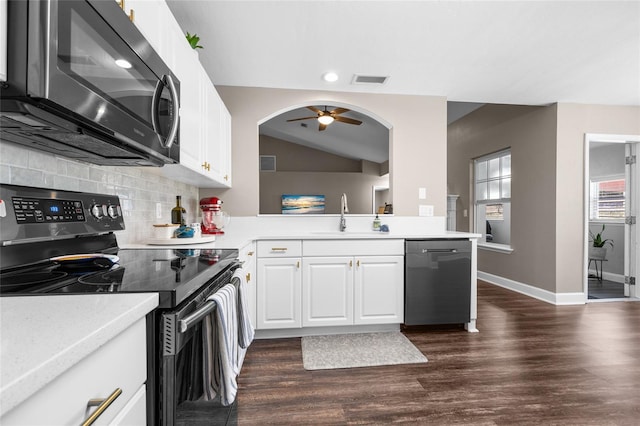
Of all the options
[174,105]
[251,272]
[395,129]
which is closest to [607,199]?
[395,129]

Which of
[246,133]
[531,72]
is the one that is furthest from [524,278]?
[246,133]

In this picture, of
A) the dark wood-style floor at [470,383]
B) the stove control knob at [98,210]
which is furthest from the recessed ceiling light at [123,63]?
the dark wood-style floor at [470,383]

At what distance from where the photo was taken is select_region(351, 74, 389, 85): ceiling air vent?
2994mm

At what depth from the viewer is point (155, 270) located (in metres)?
1.07

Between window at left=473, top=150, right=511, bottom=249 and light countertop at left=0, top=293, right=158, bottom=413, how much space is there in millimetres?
4981

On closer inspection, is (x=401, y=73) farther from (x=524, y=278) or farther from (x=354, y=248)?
(x=524, y=278)

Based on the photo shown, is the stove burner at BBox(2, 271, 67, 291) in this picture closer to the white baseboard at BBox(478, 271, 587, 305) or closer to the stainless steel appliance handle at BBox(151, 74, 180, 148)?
the stainless steel appliance handle at BBox(151, 74, 180, 148)

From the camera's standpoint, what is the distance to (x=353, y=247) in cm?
275

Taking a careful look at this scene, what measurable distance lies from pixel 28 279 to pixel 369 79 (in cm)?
293

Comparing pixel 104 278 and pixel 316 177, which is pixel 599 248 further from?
pixel 104 278

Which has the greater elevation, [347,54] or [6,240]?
[347,54]

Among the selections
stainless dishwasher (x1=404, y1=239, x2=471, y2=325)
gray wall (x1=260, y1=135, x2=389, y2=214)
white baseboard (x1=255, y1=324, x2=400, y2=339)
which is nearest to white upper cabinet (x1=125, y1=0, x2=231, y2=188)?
white baseboard (x1=255, y1=324, x2=400, y2=339)

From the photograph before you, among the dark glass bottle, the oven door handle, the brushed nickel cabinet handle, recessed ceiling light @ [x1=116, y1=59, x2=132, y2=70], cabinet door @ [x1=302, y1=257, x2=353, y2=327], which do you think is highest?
recessed ceiling light @ [x1=116, y1=59, x2=132, y2=70]

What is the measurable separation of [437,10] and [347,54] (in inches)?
30.0
